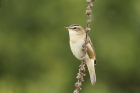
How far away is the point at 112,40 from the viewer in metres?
16.6

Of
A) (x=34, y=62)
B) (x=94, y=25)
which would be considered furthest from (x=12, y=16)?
(x=94, y=25)

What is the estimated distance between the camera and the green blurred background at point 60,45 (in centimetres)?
1630

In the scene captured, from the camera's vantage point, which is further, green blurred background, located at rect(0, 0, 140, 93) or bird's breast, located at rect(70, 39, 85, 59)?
green blurred background, located at rect(0, 0, 140, 93)

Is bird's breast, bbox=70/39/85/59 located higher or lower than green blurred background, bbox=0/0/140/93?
higher

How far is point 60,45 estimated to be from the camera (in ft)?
54.6

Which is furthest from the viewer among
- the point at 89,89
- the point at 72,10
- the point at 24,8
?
the point at 24,8

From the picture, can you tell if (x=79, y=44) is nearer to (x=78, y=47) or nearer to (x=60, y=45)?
(x=78, y=47)

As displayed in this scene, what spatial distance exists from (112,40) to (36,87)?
2648 mm

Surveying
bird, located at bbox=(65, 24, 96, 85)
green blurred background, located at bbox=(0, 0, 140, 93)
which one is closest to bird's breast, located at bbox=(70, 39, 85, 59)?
bird, located at bbox=(65, 24, 96, 85)

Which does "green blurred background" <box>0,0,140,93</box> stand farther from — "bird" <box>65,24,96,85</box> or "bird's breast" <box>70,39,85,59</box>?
"bird's breast" <box>70,39,85,59</box>

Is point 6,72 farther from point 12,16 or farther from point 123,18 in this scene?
point 123,18

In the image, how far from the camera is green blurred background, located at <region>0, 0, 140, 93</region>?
A: 1630 cm

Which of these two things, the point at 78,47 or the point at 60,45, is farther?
the point at 60,45

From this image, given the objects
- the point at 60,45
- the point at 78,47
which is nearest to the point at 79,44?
the point at 78,47
